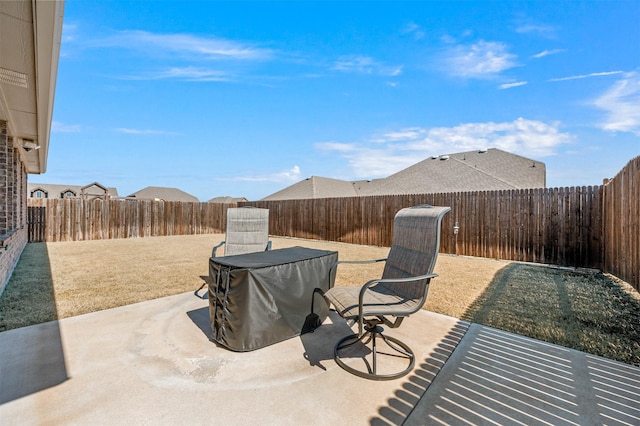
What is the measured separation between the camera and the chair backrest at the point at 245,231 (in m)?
4.29

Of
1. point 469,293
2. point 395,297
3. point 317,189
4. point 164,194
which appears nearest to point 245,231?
point 395,297

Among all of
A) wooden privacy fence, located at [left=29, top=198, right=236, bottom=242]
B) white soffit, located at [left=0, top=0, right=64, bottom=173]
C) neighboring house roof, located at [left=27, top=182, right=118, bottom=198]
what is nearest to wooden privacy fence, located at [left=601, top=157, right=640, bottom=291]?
white soffit, located at [left=0, top=0, right=64, bottom=173]

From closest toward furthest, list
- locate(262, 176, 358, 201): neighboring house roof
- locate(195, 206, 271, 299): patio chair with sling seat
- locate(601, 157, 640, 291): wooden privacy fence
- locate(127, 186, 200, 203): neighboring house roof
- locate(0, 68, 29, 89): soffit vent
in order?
1. locate(0, 68, 29, 89): soffit vent
2. locate(601, 157, 640, 291): wooden privacy fence
3. locate(195, 206, 271, 299): patio chair with sling seat
4. locate(262, 176, 358, 201): neighboring house roof
5. locate(127, 186, 200, 203): neighboring house roof

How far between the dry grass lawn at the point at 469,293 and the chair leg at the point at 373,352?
4.13 ft

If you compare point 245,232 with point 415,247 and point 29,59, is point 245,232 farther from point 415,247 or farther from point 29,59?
point 29,59

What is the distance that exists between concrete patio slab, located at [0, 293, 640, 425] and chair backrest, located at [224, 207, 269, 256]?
5.70 ft

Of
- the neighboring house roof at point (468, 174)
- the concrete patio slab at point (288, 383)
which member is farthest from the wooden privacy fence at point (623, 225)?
the neighboring house roof at point (468, 174)

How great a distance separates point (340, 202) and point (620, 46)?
8.80 m

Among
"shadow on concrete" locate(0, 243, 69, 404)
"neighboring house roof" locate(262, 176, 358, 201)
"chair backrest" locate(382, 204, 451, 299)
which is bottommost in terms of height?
"shadow on concrete" locate(0, 243, 69, 404)

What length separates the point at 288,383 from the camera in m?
1.85

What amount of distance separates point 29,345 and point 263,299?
2026 mm

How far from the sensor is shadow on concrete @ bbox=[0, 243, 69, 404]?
5.99ft

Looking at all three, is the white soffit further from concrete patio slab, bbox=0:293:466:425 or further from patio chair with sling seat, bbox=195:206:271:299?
concrete patio slab, bbox=0:293:466:425

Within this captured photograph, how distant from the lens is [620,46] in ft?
22.2
